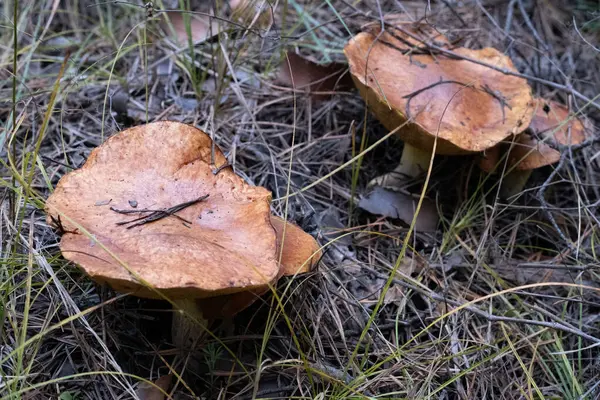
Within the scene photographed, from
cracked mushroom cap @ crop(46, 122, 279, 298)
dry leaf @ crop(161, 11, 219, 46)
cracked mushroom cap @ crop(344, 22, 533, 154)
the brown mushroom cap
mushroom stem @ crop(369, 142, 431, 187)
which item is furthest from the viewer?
dry leaf @ crop(161, 11, 219, 46)

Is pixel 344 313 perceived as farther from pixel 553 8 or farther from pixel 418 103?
pixel 553 8

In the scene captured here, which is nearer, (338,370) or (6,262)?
(6,262)

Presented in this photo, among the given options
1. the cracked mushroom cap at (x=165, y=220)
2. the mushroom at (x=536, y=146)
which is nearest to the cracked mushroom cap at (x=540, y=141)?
the mushroom at (x=536, y=146)

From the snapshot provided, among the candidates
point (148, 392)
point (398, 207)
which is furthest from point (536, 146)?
point (148, 392)

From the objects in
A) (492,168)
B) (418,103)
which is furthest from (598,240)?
(418,103)

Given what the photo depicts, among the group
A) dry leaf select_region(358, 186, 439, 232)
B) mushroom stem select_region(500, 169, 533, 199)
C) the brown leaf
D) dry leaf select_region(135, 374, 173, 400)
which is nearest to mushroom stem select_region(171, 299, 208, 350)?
dry leaf select_region(135, 374, 173, 400)

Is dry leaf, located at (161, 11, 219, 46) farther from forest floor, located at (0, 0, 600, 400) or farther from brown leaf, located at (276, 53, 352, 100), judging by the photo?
brown leaf, located at (276, 53, 352, 100)
